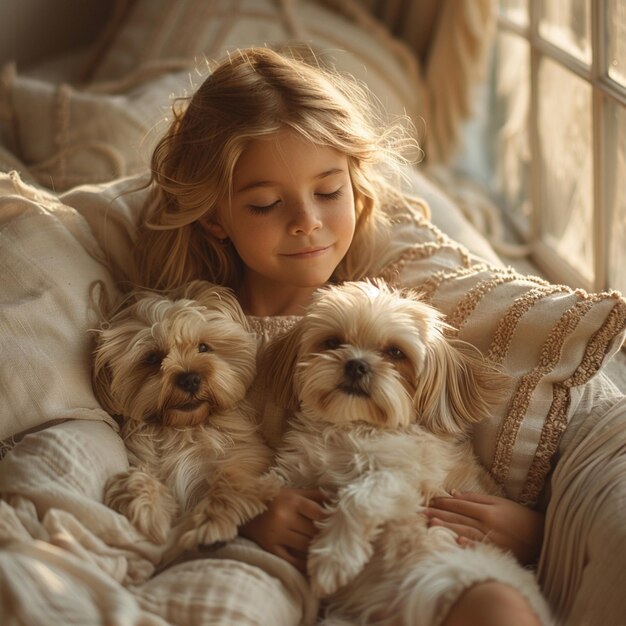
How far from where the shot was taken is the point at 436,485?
1512mm

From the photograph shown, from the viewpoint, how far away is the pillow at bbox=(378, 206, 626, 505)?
158 cm

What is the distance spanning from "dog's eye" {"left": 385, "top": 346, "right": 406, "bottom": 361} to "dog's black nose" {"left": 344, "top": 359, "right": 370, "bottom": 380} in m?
0.07

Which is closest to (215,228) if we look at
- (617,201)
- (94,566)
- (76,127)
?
(94,566)

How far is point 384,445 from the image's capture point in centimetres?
148

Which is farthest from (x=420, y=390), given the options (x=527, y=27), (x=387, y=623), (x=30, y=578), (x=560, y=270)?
(x=527, y=27)

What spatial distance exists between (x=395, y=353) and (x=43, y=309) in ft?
2.22

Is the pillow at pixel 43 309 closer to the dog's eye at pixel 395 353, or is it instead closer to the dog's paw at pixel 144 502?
the dog's paw at pixel 144 502

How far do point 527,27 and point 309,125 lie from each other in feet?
5.14

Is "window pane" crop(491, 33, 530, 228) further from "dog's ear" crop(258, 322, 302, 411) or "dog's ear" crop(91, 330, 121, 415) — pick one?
→ "dog's ear" crop(91, 330, 121, 415)

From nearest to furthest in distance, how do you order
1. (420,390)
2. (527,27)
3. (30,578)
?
(30,578)
(420,390)
(527,27)

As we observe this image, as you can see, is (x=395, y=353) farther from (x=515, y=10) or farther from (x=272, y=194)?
(x=515, y=10)

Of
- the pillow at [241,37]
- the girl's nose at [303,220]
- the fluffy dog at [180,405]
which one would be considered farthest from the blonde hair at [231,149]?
the pillow at [241,37]

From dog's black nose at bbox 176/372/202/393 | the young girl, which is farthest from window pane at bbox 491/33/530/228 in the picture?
dog's black nose at bbox 176/372/202/393

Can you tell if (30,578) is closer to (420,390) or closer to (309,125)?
(420,390)
